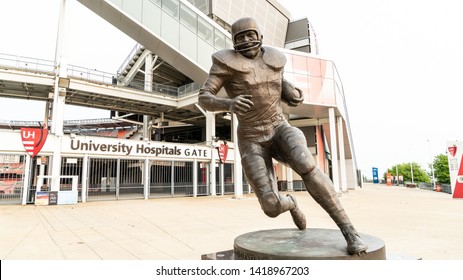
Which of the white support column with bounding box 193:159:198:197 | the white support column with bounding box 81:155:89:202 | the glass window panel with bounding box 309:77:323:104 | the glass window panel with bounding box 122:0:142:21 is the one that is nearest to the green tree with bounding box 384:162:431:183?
the glass window panel with bounding box 309:77:323:104

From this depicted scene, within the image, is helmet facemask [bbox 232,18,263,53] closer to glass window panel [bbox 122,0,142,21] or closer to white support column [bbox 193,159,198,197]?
glass window panel [bbox 122,0,142,21]

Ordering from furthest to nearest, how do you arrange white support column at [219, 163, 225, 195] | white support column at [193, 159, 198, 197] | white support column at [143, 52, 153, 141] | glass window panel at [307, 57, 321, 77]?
white support column at [143, 52, 153, 141] → white support column at [219, 163, 225, 195] → white support column at [193, 159, 198, 197] → glass window panel at [307, 57, 321, 77]

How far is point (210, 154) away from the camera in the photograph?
2102 cm

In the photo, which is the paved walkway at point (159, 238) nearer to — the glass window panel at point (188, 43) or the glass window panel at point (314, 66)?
the glass window panel at point (188, 43)

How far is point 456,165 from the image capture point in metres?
16.6

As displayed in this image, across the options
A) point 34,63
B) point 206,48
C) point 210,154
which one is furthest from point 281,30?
point 34,63

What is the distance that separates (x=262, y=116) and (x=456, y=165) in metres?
18.3

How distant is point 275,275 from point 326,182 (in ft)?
3.30

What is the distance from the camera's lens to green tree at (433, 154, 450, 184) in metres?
52.3

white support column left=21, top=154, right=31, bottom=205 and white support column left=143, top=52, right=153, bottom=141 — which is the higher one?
white support column left=143, top=52, right=153, bottom=141

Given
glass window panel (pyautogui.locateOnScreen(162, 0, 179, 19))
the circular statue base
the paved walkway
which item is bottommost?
the paved walkway

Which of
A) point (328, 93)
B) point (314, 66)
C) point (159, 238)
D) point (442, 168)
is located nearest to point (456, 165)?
point (328, 93)

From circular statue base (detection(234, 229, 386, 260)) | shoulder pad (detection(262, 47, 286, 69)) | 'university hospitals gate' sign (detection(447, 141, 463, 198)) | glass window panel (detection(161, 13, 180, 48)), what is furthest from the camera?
glass window panel (detection(161, 13, 180, 48))

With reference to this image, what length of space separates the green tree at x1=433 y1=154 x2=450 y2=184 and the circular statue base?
60.9 metres
